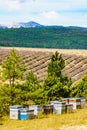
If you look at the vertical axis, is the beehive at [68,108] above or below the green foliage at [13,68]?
below

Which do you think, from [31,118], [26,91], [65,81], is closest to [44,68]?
[65,81]

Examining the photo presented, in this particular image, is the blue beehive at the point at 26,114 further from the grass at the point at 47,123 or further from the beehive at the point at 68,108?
the beehive at the point at 68,108

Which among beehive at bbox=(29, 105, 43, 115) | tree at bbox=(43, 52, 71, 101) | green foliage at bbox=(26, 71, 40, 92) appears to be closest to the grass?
beehive at bbox=(29, 105, 43, 115)

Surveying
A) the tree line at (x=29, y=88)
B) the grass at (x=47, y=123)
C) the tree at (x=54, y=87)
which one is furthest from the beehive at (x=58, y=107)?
the tree at (x=54, y=87)

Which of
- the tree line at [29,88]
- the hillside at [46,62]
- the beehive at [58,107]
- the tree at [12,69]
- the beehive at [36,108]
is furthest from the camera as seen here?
the hillside at [46,62]

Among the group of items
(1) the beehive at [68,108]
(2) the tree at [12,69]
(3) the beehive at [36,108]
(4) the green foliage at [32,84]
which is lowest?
(1) the beehive at [68,108]

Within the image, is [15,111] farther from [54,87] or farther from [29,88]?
[54,87]

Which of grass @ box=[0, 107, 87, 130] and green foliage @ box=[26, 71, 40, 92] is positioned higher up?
green foliage @ box=[26, 71, 40, 92]

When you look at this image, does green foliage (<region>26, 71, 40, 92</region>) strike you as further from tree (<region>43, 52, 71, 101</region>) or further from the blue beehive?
the blue beehive

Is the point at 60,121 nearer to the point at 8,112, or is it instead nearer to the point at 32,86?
the point at 8,112
